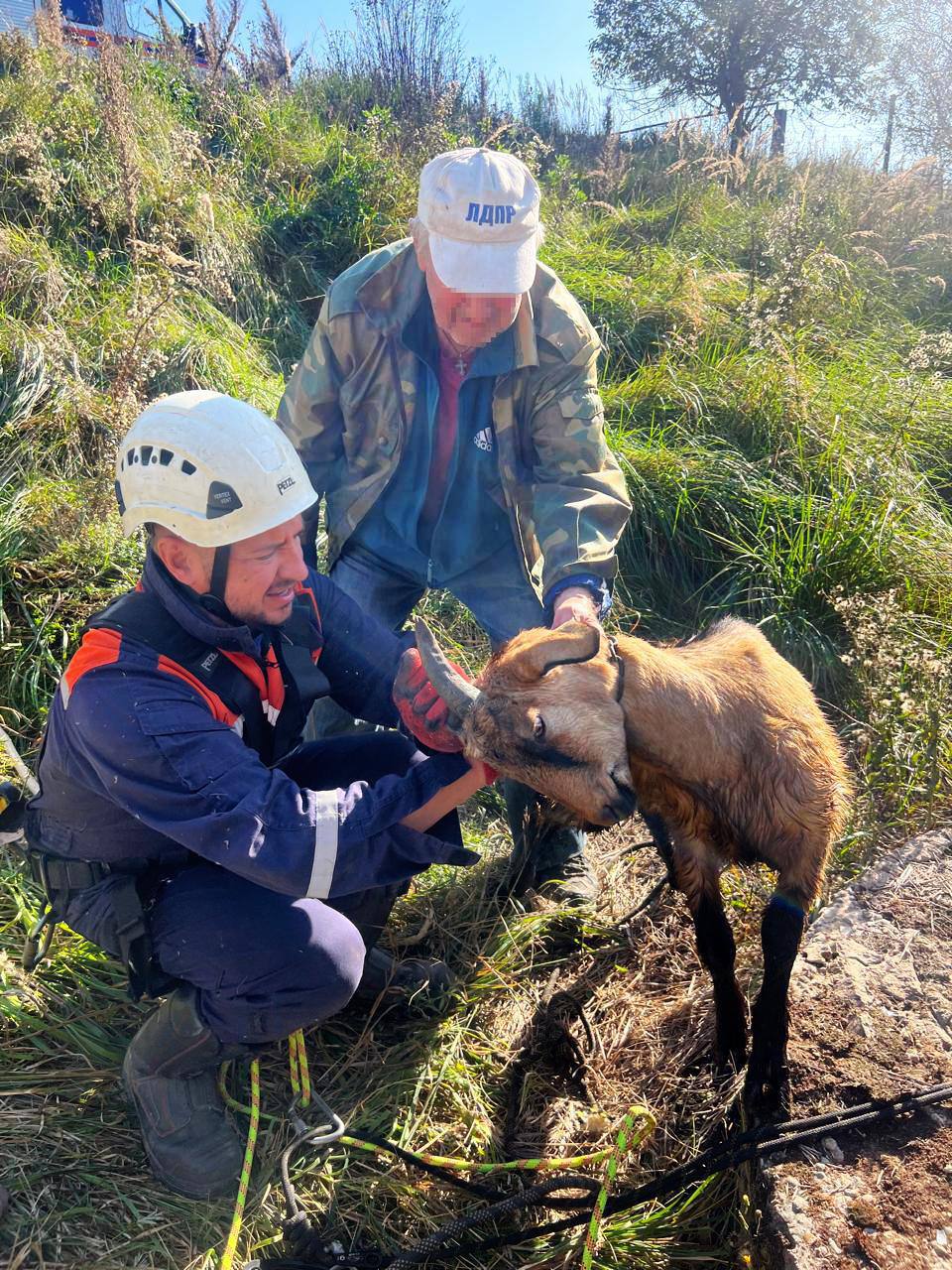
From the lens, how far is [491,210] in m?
3.62

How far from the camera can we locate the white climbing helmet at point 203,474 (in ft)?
8.98

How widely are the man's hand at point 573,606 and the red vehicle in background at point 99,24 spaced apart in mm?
8642

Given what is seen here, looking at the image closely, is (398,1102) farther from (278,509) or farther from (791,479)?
(791,479)

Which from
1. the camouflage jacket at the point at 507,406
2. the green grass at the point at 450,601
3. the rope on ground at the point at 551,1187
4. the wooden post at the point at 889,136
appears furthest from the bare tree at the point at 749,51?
the rope on ground at the point at 551,1187

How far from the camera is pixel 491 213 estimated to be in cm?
362

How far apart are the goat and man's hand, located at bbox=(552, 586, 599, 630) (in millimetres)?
439

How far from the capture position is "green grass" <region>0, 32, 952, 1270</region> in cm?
308

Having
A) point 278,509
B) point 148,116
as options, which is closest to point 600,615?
point 278,509

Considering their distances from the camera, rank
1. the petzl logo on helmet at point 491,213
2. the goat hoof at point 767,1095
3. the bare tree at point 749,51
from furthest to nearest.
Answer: the bare tree at point 749,51 < the petzl logo on helmet at point 491,213 < the goat hoof at point 767,1095

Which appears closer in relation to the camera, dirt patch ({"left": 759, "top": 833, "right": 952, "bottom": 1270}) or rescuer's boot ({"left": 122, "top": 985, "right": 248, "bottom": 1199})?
dirt patch ({"left": 759, "top": 833, "right": 952, "bottom": 1270})

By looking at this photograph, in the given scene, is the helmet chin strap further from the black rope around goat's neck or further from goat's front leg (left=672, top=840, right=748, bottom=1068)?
the black rope around goat's neck

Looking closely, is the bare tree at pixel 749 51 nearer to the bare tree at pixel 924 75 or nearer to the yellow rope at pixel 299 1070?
the bare tree at pixel 924 75

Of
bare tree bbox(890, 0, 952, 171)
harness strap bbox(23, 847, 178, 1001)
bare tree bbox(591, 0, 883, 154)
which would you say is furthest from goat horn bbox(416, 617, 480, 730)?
bare tree bbox(591, 0, 883, 154)

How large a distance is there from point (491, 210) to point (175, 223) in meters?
4.81
